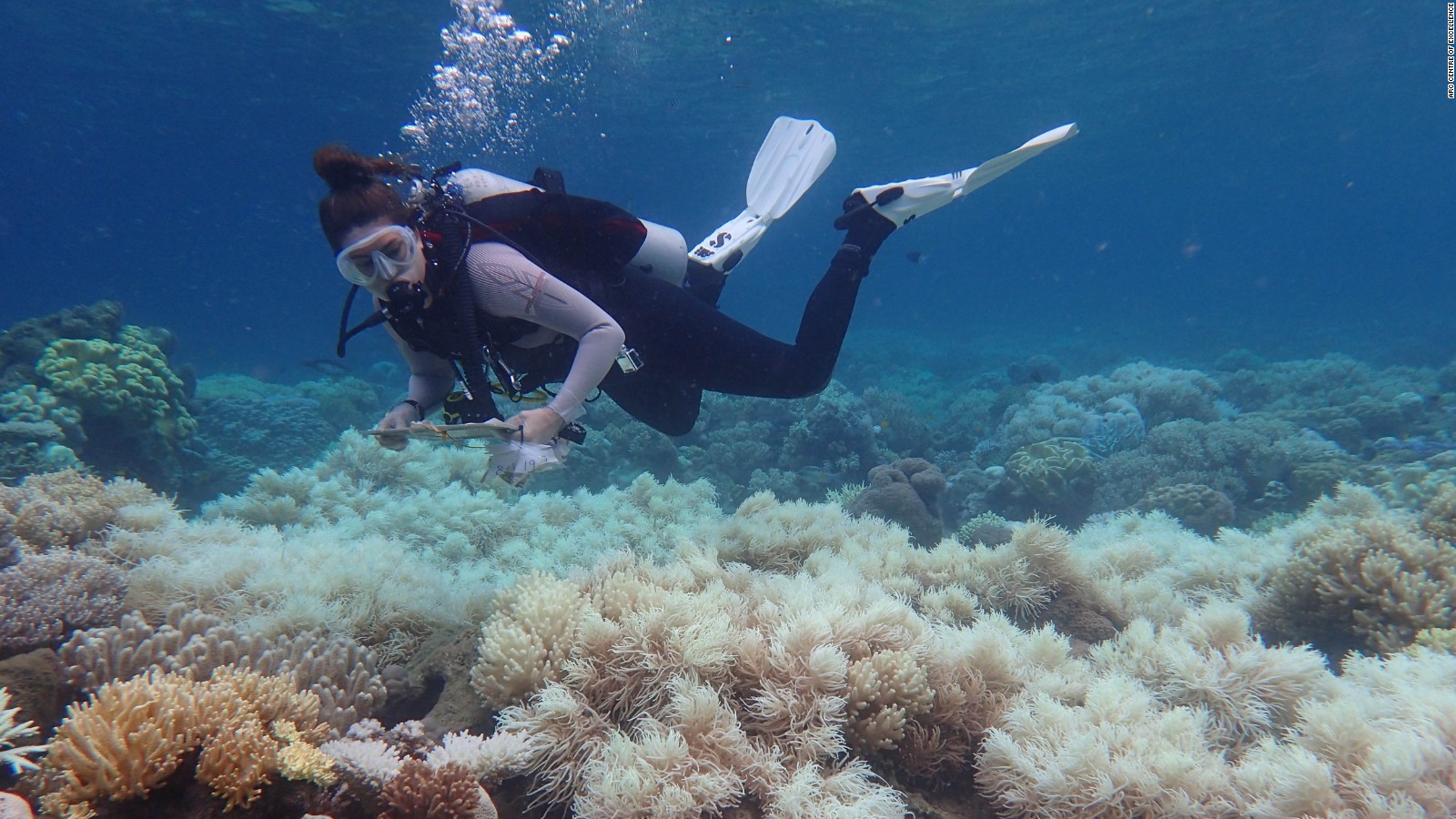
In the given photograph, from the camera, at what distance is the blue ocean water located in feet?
87.5

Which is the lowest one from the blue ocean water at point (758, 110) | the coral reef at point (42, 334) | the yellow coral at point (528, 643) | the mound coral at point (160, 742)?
the mound coral at point (160, 742)

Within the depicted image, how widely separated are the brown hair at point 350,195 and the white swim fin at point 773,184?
2.77 metres

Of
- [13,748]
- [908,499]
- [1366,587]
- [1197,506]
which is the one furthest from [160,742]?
[1197,506]

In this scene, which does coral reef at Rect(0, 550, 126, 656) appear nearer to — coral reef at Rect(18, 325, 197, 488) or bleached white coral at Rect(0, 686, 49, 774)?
bleached white coral at Rect(0, 686, 49, 774)

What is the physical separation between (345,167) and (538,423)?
169cm

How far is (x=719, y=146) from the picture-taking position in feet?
149

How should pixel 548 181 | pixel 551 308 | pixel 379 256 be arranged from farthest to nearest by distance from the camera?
pixel 548 181, pixel 551 308, pixel 379 256

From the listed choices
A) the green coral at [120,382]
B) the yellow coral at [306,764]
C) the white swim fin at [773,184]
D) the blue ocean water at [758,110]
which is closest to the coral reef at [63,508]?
the yellow coral at [306,764]

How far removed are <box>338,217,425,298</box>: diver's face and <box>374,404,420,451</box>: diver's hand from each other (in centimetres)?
80

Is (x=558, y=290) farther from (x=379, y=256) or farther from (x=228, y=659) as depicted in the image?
(x=228, y=659)

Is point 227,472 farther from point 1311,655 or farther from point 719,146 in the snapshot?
point 719,146

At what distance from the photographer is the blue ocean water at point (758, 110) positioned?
26.7 metres

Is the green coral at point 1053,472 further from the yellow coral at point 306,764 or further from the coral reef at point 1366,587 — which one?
the yellow coral at point 306,764

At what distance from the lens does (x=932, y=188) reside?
5.25 meters
